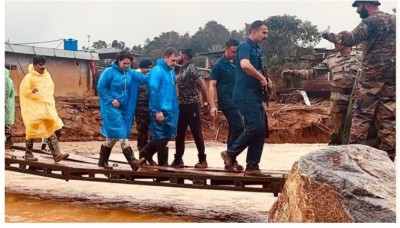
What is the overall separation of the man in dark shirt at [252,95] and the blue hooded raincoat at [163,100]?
105cm

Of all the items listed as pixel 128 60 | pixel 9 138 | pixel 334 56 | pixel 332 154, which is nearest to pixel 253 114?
pixel 332 154

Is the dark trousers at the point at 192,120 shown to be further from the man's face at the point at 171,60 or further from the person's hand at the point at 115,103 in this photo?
the person's hand at the point at 115,103

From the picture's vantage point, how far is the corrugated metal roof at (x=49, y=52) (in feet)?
75.9

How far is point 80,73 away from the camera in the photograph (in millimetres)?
26047

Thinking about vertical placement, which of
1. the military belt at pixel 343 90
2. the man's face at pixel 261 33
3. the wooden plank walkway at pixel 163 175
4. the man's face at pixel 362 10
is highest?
the man's face at pixel 362 10

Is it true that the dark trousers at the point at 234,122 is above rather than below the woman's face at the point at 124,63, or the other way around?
below

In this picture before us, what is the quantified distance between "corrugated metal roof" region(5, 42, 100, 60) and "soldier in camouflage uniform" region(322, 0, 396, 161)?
19.6 metres

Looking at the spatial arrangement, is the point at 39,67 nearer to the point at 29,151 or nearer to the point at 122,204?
the point at 29,151

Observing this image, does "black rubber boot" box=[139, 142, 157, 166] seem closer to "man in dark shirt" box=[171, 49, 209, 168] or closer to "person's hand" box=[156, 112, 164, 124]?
"man in dark shirt" box=[171, 49, 209, 168]

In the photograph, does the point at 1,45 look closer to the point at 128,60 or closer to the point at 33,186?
the point at 128,60

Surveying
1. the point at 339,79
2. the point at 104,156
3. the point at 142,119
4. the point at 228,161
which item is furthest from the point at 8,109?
the point at 339,79

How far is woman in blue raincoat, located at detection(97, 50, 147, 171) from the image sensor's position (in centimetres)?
630

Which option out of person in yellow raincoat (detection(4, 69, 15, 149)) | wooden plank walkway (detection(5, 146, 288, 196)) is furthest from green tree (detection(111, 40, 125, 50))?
wooden plank walkway (detection(5, 146, 288, 196))

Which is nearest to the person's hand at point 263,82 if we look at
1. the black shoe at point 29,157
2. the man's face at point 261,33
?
the man's face at point 261,33
